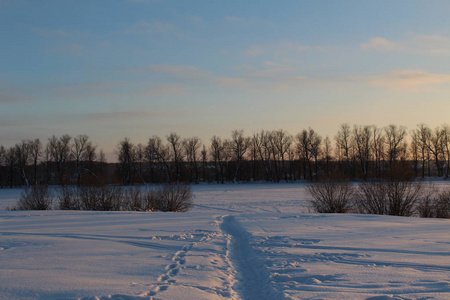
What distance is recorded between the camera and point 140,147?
80.8m

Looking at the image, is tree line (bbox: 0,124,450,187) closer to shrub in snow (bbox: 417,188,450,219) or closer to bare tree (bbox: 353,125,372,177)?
bare tree (bbox: 353,125,372,177)

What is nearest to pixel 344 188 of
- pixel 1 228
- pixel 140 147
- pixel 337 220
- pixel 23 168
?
pixel 337 220

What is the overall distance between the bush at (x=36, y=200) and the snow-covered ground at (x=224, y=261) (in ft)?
45.2

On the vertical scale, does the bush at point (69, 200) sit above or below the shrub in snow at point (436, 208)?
above

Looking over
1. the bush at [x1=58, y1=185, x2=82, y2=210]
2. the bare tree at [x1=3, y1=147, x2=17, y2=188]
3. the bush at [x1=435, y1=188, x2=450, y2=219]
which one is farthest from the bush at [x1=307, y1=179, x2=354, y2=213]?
the bare tree at [x1=3, y1=147, x2=17, y2=188]

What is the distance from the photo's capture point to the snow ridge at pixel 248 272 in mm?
6398

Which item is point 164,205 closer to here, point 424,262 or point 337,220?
point 337,220

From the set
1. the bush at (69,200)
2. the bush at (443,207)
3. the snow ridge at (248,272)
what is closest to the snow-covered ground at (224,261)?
the snow ridge at (248,272)

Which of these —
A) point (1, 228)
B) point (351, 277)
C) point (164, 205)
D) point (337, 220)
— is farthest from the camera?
point (164, 205)

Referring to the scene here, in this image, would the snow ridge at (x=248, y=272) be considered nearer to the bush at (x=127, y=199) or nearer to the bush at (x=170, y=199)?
the bush at (x=170, y=199)

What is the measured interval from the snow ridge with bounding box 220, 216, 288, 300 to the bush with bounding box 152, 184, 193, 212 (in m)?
13.9

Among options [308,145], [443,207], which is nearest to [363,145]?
[308,145]

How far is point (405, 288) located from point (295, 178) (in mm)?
78979

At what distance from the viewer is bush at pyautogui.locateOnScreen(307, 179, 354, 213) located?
23.8 meters
